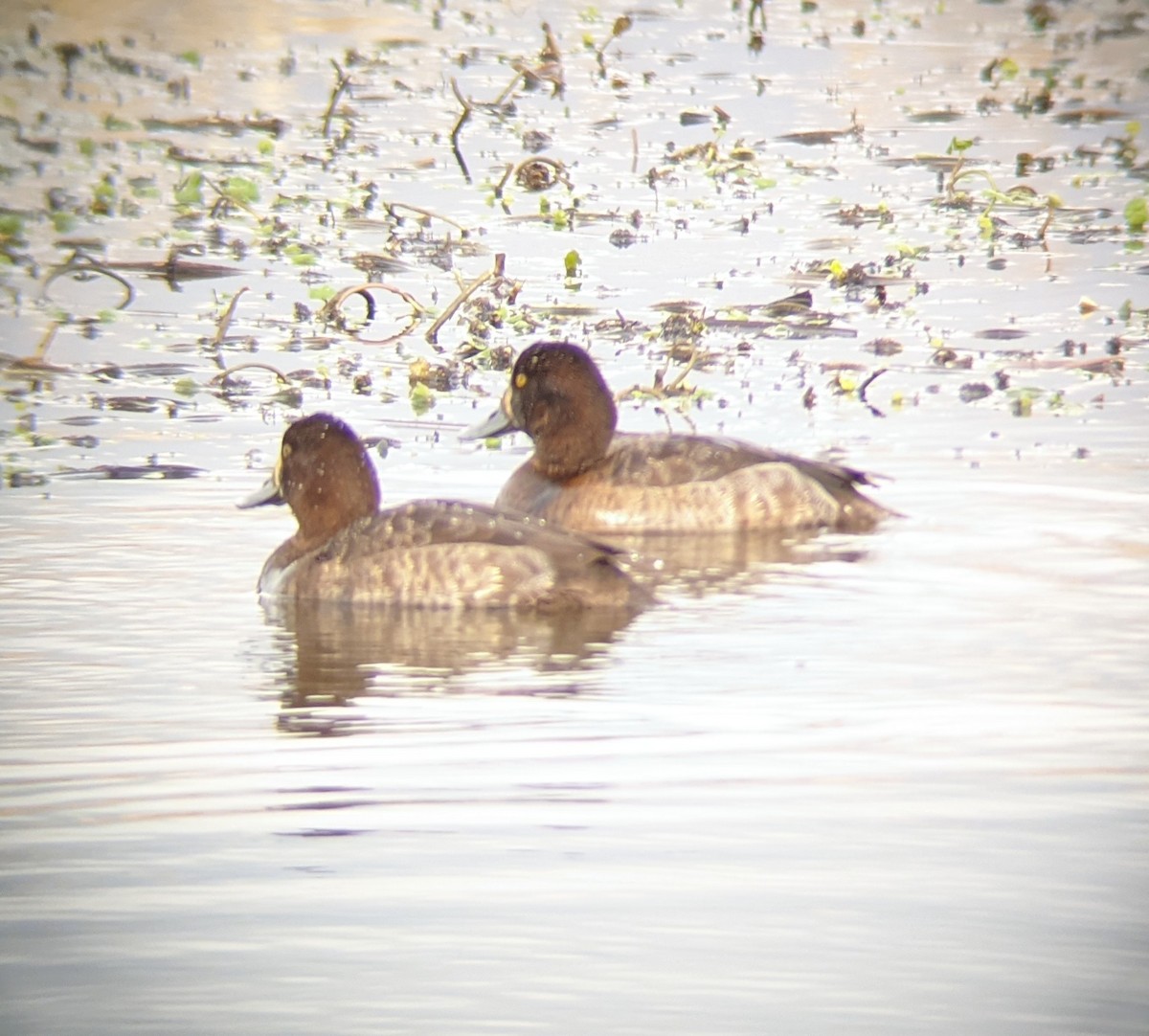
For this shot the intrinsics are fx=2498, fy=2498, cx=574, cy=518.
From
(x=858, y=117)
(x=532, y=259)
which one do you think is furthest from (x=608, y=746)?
(x=858, y=117)

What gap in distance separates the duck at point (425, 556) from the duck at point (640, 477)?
1780mm

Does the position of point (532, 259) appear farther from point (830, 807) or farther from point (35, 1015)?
point (35, 1015)

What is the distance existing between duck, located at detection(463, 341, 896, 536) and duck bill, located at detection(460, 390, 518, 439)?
7 cm

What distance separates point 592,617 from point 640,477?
2.45 meters

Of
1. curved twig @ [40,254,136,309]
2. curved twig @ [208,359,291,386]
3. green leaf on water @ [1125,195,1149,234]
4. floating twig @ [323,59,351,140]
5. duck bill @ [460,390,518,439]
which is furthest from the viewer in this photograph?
floating twig @ [323,59,351,140]

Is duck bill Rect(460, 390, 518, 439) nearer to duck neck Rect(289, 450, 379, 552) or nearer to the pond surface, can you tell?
the pond surface

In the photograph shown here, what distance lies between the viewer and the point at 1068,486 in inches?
490

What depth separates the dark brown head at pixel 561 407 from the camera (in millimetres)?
12625

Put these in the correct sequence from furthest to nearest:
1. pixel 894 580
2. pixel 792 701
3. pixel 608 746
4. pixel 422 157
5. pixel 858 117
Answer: pixel 858 117 < pixel 422 157 < pixel 894 580 < pixel 792 701 < pixel 608 746

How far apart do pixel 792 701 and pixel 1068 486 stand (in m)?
4.49

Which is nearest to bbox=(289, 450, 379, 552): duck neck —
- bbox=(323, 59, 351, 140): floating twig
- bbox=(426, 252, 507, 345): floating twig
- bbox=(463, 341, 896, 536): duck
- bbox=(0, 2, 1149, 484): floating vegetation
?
bbox=(463, 341, 896, 536): duck

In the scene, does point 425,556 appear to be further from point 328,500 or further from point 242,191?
point 242,191

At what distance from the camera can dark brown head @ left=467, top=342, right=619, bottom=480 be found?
12.6m

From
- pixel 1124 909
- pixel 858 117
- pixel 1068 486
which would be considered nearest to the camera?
pixel 1124 909
